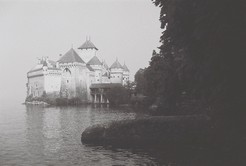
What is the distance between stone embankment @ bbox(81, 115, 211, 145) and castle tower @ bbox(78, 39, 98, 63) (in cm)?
8203

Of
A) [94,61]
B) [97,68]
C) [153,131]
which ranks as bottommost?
[153,131]

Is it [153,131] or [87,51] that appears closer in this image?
[153,131]

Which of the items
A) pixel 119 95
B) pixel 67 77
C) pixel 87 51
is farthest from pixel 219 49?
pixel 87 51

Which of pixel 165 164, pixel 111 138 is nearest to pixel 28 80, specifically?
pixel 111 138

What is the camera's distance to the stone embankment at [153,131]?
23.7 meters

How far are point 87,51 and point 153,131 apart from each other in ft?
279

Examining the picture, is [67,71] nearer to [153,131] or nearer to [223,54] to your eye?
[153,131]

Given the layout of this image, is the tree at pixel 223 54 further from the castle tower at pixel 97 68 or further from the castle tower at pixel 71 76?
the castle tower at pixel 97 68

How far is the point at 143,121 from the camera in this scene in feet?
82.0

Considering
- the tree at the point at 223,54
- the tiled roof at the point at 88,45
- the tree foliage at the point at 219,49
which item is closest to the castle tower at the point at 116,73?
the tiled roof at the point at 88,45

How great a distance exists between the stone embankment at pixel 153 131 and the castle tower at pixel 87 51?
8203 centimetres

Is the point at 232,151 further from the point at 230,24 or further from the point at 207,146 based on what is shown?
the point at 230,24

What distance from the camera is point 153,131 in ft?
81.0

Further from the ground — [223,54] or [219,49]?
[219,49]
